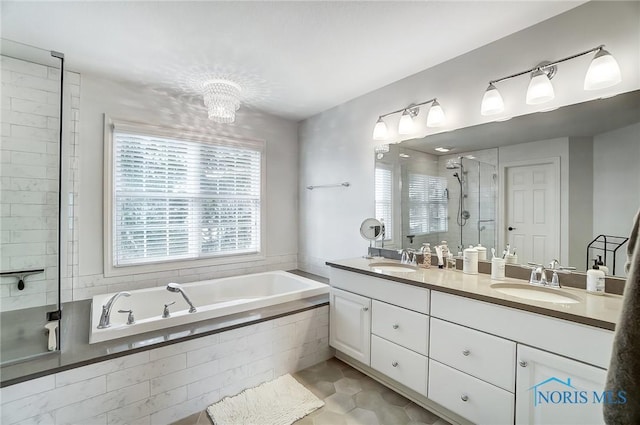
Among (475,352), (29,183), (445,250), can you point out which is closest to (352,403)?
(475,352)

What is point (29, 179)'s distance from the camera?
221cm

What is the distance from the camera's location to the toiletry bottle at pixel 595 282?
4.99 ft

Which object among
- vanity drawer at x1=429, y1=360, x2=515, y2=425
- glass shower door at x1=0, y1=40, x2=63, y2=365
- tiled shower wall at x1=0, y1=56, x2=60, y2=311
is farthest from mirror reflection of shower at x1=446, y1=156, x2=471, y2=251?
tiled shower wall at x1=0, y1=56, x2=60, y2=311

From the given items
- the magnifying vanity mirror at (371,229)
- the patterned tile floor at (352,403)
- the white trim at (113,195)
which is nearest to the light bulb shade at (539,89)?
the magnifying vanity mirror at (371,229)

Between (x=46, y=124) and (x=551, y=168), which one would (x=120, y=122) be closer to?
(x=46, y=124)

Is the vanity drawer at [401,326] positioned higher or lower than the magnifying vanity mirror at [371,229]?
lower

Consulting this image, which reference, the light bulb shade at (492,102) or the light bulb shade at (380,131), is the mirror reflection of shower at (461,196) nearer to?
the light bulb shade at (492,102)

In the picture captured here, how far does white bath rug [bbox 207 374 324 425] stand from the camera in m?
1.77

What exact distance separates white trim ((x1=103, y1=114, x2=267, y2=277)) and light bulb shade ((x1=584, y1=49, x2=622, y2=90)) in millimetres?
2893

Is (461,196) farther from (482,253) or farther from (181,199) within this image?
(181,199)

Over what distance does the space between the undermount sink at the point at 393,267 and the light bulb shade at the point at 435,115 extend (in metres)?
1.17

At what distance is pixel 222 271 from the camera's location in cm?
318

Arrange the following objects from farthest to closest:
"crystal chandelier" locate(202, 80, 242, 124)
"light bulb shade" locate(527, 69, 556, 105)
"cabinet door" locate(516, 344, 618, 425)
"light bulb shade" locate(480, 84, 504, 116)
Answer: "crystal chandelier" locate(202, 80, 242, 124) → "light bulb shade" locate(480, 84, 504, 116) → "light bulb shade" locate(527, 69, 556, 105) → "cabinet door" locate(516, 344, 618, 425)

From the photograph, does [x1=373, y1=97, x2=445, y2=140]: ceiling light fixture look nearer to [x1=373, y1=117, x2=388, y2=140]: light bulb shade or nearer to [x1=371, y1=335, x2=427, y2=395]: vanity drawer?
[x1=373, y1=117, x2=388, y2=140]: light bulb shade
